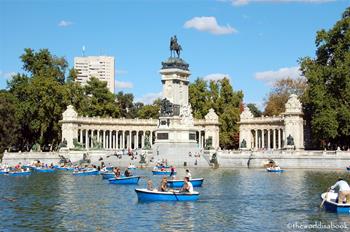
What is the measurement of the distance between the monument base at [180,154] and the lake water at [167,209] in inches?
1202

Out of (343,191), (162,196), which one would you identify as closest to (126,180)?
(162,196)

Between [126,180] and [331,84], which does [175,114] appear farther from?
[126,180]

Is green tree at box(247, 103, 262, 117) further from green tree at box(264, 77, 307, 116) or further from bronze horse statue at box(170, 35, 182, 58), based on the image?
bronze horse statue at box(170, 35, 182, 58)

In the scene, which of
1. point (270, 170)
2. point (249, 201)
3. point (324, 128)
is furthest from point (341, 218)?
point (324, 128)

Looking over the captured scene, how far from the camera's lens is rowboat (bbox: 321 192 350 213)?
105ft

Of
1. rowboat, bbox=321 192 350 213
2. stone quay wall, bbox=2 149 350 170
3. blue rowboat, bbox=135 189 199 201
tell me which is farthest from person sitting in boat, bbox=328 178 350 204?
stone quay wall, bbox=2 149 350 170

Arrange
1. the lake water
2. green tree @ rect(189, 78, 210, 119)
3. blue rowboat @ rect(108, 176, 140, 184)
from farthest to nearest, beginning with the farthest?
green tree @ rect(189, 78, 210, 119) < blue rowboat @ rect(108, 176, 140, 184) < the lake water

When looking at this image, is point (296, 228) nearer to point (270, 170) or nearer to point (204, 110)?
point (270, 170)

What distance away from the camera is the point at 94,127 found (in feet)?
355

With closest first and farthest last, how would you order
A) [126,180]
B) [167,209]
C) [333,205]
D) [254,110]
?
[333,205], [167,209], [126,180], [254,110]

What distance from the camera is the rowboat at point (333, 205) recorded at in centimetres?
3209

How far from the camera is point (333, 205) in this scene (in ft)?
107

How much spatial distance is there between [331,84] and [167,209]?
2071 inches

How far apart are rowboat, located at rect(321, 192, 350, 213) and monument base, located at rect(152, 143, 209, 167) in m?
47.3
